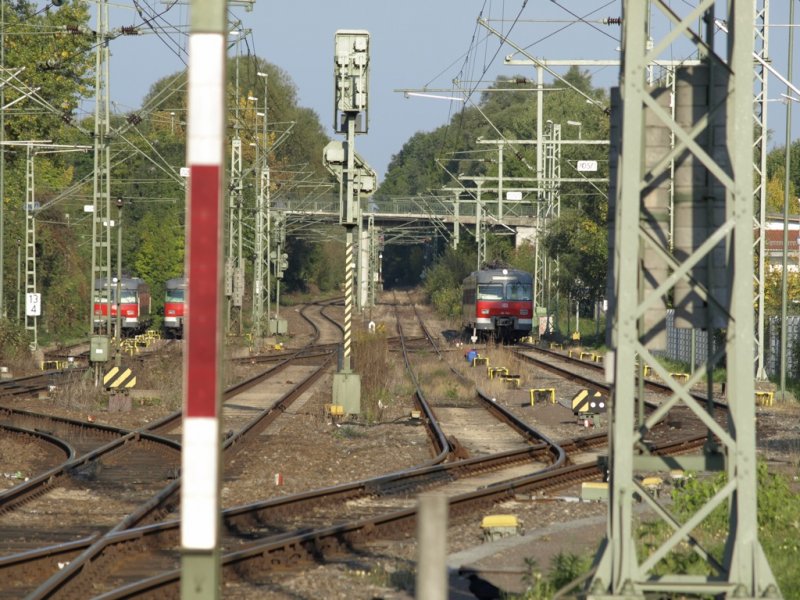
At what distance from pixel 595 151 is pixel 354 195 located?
1422 inches

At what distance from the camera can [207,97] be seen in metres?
4.11

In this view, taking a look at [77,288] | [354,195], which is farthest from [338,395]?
[77,288]

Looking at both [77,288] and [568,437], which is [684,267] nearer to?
[568,437]

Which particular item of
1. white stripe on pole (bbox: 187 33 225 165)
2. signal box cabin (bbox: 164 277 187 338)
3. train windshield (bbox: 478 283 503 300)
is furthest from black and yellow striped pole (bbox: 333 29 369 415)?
signal box cabin (bbox: 164 277 187 338)

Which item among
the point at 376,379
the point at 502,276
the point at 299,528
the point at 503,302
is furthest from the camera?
the point at 502,276

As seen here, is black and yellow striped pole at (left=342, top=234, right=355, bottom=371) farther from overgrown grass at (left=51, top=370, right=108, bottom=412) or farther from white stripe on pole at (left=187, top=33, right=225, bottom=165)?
white stripe on pole at (left=187, top=33, right=225, bottom=165)

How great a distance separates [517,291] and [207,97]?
1944 inches

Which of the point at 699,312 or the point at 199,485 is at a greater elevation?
the point at 699,312

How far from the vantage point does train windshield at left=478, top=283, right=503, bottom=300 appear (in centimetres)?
5306

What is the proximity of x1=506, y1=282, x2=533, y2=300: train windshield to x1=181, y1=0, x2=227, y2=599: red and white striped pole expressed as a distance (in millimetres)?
49143

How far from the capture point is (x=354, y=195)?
22438 mm

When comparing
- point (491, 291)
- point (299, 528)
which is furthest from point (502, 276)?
point (299, 528)

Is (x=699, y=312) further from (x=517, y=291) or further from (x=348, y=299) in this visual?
(x=517, y=291)

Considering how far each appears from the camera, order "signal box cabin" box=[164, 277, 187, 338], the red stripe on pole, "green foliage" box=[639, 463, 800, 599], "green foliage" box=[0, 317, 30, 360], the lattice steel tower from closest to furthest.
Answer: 1. the red stripe on pole
2. the lattice steel tower
3. "green foliage" box=[639, 463, 800, 599]
4. "green foliage" box=[0, 317, 30, 360]
5. "signal box cabin" box=[164, 277, 187, 338]
